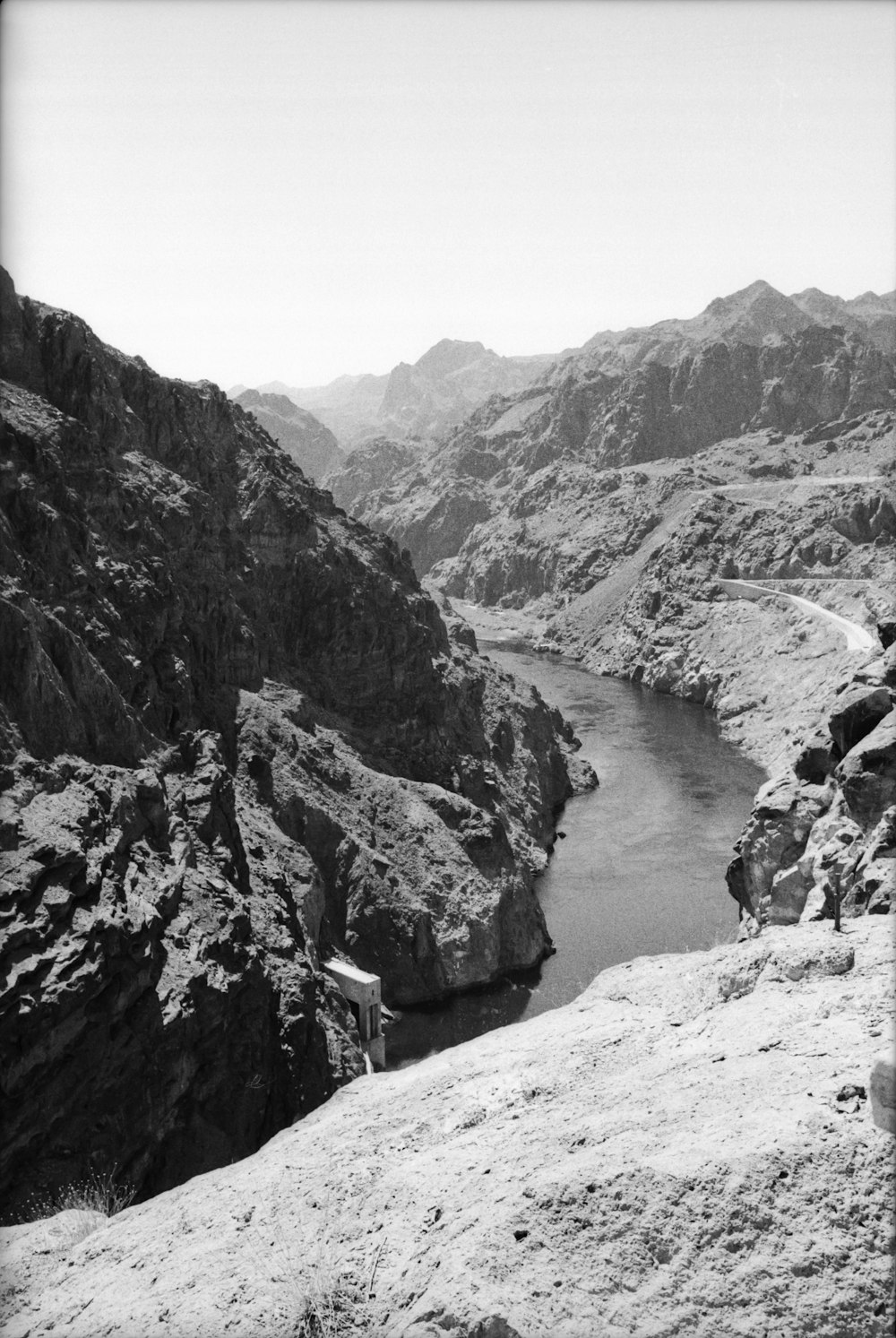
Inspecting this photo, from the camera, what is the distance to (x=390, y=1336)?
10062 millimetres

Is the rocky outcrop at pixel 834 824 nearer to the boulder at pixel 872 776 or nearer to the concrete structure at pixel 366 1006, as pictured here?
the boulder at pixel 872 776

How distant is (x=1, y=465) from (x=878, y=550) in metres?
90.2

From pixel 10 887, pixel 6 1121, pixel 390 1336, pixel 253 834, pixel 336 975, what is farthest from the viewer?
pixel 253 834

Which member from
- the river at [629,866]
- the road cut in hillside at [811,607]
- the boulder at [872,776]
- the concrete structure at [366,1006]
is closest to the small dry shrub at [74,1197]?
the concrete structure at [366,1006]

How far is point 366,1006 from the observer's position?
36.4 metres

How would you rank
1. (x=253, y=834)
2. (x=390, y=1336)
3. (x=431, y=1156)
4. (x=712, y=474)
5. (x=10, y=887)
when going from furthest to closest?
(x=712, y=474) → (x=253, y=834) → (x=10, y=887) → (x=431, y=1156) → (x=390, y=1336)

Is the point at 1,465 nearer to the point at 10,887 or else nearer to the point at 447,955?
the point at 10,887

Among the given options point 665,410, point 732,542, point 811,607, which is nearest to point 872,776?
point 811,607

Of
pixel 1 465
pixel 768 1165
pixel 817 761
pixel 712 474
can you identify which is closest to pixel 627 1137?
pixel 768 1165

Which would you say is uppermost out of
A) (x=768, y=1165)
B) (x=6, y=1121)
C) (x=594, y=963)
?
(x=768, y=1165)

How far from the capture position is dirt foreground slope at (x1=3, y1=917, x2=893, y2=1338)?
9.88 m

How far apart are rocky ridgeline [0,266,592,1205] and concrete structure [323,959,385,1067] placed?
4.72 ft

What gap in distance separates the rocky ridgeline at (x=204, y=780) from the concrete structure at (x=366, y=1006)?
144 cm

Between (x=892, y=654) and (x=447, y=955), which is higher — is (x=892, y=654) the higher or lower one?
the higher one
